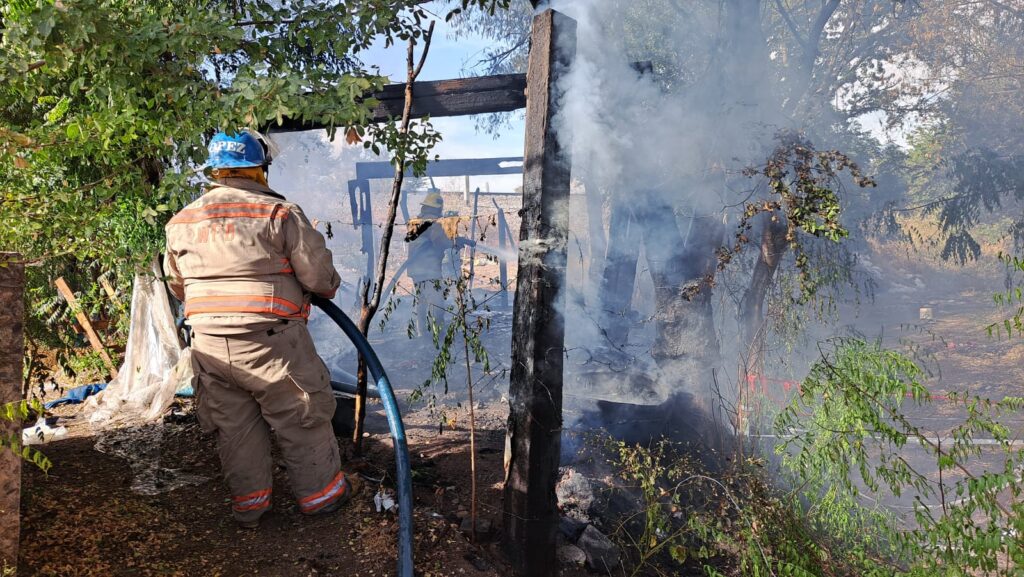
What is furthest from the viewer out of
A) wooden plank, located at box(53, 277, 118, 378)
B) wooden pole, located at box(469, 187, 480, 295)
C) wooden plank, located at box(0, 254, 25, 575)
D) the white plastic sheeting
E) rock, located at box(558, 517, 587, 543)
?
wooden plank, located at box(53, 277, 118, 378)

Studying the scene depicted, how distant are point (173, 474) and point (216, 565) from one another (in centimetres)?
106

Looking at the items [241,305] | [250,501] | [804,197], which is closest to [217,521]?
[250,501]

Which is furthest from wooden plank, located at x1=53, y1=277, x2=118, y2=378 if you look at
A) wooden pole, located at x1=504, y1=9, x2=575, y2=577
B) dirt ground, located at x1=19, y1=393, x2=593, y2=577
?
wooden pole, located at x1=504, y1=9, x2=575, y2=577

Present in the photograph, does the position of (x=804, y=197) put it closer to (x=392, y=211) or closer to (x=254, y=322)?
(x=392, y=211)

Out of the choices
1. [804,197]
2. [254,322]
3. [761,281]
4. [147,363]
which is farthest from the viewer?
[761,281]

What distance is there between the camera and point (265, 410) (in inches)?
129

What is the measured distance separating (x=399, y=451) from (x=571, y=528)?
1.59 metres

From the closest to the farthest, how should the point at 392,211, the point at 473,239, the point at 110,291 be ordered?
the point at 392,211 < the point at 110,291 < the point at 473,239

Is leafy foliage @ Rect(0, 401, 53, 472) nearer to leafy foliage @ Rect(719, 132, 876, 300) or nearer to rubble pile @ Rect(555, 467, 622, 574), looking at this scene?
rubble pile @ Rect(555, 467, 622, 574)

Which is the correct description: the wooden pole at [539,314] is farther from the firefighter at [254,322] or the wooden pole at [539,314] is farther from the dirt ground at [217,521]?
the firefighter at [254,322]

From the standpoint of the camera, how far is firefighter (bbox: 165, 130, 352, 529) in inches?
123

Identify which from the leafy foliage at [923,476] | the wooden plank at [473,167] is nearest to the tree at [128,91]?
the leafy foliage at [923,476]

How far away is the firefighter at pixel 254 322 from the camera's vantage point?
3.12 m

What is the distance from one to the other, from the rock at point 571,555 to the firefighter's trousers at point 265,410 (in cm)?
144
